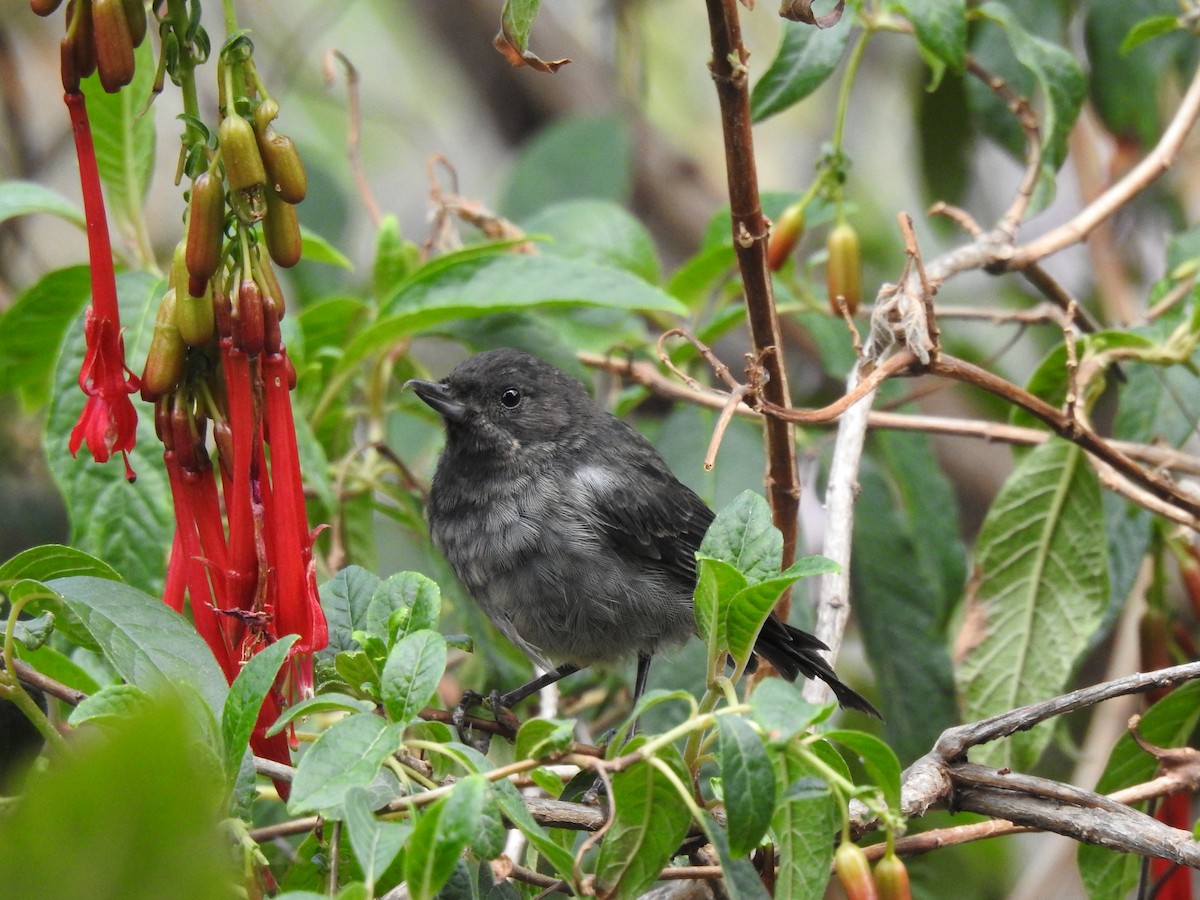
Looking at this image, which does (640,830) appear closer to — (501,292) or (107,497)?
(107,497)

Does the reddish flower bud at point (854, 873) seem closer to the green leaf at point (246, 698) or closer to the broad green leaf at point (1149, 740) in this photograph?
the green leaf at point (246, 698)

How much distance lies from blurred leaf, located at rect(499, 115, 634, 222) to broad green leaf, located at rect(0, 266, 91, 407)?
2.13 metres

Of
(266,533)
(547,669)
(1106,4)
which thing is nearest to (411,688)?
(266,533)

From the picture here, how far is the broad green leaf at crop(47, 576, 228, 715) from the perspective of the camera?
63.1 inches

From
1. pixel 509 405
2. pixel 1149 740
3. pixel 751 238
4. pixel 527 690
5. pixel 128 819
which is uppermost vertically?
pixel 751 238

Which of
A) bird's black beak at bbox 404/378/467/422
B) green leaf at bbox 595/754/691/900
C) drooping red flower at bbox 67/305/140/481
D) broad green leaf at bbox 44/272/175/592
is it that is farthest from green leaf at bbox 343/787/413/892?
bird's black beak at bbox 404/378/467/422

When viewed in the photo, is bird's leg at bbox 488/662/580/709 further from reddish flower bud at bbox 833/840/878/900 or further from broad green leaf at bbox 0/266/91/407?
reddish flower bud at bbox 833/840/878/900

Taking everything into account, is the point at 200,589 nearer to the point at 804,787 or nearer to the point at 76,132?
the point at 76,132

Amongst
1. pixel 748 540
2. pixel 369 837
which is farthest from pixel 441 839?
pixel 748 540

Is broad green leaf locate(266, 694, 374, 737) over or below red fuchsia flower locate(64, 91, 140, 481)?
below

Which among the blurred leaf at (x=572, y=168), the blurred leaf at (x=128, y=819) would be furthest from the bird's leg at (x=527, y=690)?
the blurred leaf at (x=128, y=819)

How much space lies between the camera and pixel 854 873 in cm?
138

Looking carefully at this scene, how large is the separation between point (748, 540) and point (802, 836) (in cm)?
41

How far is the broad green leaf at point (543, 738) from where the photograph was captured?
1460 millimetres
